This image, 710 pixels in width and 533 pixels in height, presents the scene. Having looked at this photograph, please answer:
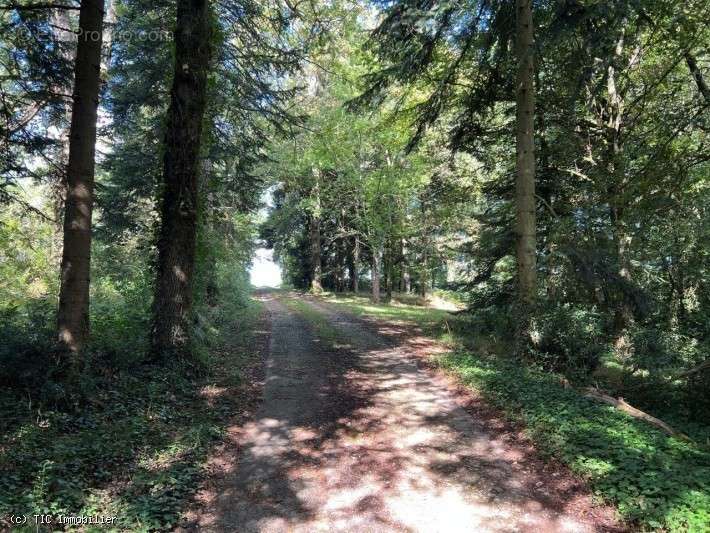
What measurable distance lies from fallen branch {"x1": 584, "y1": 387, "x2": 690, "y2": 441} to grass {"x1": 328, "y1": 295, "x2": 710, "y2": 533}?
186 mm

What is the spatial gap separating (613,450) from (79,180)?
7443mm

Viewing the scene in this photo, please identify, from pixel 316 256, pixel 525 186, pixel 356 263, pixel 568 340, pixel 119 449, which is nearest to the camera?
Result: pixel 119 449

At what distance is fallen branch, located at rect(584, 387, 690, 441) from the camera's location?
5.76m

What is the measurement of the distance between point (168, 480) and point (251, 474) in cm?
89

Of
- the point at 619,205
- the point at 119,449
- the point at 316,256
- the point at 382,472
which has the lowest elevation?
the point at 382,472

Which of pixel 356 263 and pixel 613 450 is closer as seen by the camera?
pixel 613 450

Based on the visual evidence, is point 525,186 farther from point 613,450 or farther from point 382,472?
point 382,472

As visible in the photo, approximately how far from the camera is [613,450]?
16.6 feet

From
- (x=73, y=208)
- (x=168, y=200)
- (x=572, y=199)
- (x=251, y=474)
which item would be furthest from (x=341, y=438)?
(x=572, y=199)

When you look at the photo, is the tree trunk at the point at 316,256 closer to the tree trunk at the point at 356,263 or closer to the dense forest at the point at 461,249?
the tree trunk at the point at 356,263

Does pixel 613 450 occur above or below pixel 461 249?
below

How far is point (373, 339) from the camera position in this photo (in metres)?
13.2

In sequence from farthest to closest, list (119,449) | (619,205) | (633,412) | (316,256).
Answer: (316,256)
(619,205)
(633,412)
(119,449)

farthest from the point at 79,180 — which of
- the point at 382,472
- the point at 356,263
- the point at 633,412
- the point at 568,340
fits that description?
the point at 356,263
